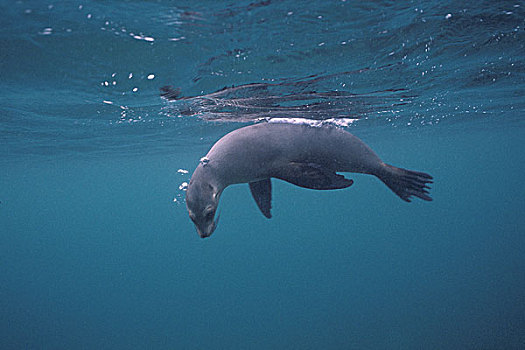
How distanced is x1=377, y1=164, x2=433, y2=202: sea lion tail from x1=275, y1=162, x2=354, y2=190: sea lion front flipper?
3.40ft

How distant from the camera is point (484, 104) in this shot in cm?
1586

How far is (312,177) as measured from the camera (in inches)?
137

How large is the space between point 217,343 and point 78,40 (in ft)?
68.7

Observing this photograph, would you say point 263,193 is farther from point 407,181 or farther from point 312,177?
point 407,181

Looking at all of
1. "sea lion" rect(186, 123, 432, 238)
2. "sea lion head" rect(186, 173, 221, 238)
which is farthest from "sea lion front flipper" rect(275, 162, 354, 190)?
"sea lion head" rect(186, 173, 221, 238)

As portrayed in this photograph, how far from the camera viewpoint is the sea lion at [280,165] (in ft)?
10.8

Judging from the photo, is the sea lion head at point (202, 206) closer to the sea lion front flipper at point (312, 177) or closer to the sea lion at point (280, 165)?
the sea lion at point (280, 165)

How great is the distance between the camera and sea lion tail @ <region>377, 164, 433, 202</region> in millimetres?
4270

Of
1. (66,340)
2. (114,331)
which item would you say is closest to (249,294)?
(114,331)

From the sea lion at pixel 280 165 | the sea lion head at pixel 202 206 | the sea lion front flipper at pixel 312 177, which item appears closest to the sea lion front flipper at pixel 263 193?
the sea lion at pixel 280 165

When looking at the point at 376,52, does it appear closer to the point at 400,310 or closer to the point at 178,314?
the point at 400,310

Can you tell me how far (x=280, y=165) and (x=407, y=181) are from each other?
1833 millimetres

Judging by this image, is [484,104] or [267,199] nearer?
[267,199]

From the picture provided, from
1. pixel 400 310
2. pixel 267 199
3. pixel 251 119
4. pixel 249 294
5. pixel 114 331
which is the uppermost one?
pixel 251 119
